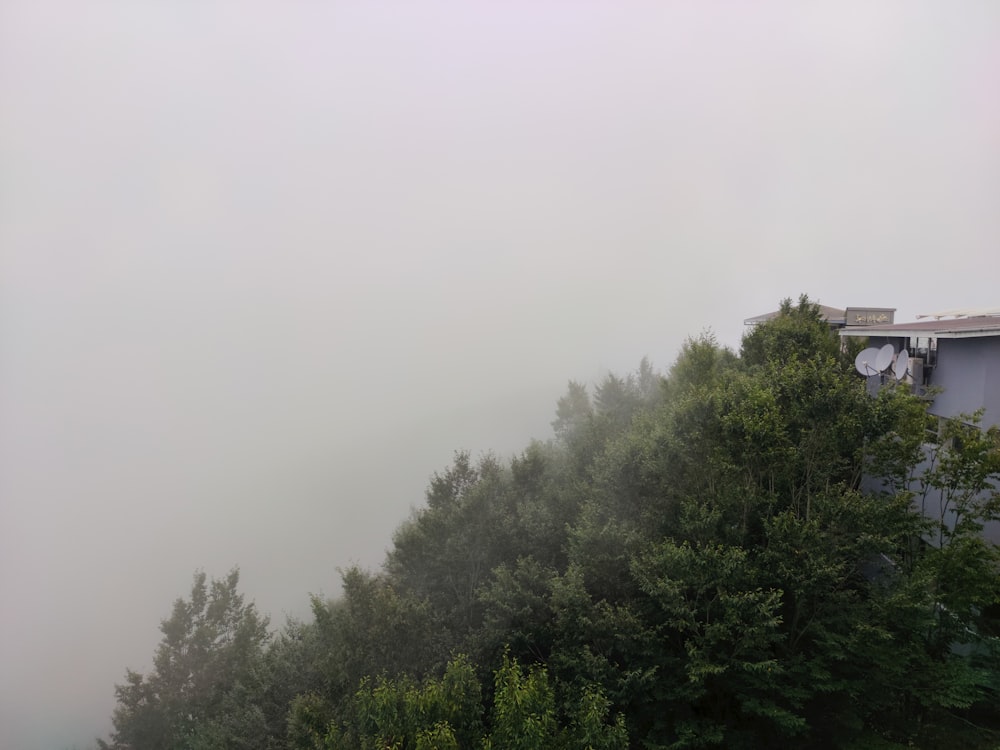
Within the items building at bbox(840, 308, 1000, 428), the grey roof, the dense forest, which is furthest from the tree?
the grey roof

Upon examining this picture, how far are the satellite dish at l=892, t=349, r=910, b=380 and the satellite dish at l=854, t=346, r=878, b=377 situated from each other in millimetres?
747

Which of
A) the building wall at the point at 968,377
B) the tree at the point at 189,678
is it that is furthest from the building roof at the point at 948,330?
the tree at the point at 189,678

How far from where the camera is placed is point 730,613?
11633mm

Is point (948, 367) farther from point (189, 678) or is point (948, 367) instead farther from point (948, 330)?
point (189, 678)

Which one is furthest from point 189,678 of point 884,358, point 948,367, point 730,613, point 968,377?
point 948,367

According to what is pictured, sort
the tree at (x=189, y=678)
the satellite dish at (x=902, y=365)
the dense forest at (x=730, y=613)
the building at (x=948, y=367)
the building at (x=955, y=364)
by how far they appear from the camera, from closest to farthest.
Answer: the dense forest at (x=730, y=613) < the building at (x=948, y=367) < the building at (x=955, y=364) < the satellite dish at (x=902, y=365) < the tree at (x=189, y=678)

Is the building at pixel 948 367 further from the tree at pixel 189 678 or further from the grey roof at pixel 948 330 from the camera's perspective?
the tree at pixel 189 678

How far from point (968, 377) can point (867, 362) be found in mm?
3050

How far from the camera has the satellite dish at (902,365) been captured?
17.7 meters

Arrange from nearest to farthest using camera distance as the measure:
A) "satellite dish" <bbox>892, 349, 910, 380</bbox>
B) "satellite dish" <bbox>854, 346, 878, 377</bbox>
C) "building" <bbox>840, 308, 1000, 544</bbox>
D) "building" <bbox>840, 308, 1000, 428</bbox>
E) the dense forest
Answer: the dense forest, "building" <bbox>840, 308, 1000, 544</bbox>, "building" <bbox>840, 308, 1000, 428</bbox>, "satellite dish" <bbox>892, 349, 910, 380</bbox>, "satellite dish" <bbox>854, 346, 878, 377</bbox>

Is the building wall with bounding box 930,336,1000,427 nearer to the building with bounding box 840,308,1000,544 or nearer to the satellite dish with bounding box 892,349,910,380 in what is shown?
the building with bounding box 840,308,1000,544

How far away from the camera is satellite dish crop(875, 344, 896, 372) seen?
18234mm

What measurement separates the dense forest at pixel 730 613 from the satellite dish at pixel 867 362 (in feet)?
15.3

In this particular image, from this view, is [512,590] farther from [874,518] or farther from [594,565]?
[874,518]
